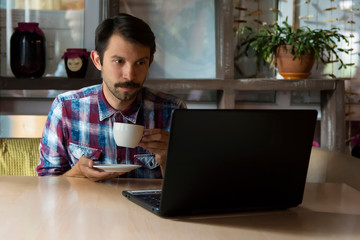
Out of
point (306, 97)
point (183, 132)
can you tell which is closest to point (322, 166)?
point (183, 132)

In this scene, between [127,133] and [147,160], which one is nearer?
[127,133]

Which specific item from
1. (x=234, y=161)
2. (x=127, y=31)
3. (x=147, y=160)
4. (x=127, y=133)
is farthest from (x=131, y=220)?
(x=127, y=31)

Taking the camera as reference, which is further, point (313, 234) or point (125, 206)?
point (125, 206)

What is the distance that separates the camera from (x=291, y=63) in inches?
121

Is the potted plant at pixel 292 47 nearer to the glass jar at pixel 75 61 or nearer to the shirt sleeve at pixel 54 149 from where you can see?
the glass jar at pixel 75 61

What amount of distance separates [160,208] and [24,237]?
0.95 feet

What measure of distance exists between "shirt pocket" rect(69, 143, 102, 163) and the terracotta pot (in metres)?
1.53

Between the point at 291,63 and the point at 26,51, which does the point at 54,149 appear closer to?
the point at 26,51

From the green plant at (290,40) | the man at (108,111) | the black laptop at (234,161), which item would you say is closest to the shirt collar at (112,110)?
the man at (108,111)

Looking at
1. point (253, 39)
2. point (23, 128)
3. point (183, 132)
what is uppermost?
point (253, 39)

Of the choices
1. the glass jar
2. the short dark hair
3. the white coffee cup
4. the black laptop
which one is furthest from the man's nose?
the glass jar

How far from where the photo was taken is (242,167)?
1164mm

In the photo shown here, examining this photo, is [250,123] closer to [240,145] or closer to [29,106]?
[240,145]

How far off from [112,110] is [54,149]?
252 millimetres
